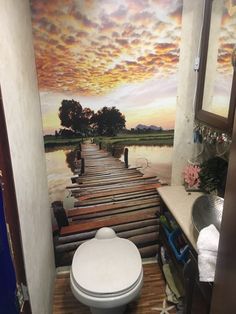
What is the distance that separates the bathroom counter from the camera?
1.35 meters

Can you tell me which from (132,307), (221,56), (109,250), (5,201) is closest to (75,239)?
(109,250)

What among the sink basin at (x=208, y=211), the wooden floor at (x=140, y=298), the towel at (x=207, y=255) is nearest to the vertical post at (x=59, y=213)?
the wooden floor at (x=140, y=298)

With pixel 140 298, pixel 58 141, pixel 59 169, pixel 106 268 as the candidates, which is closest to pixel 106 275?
pixel 106 268

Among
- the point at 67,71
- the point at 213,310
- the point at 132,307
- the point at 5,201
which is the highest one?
the point at 67,71

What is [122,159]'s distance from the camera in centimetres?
190

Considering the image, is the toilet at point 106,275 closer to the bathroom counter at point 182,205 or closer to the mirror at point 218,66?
the bathroom counter at point 182,205

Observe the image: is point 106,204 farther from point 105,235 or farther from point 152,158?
point 152,158

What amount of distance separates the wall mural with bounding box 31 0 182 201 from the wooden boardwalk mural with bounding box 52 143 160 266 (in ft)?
0.73

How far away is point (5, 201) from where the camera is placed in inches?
35.0

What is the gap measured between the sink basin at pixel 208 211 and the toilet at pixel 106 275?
1.49 feet

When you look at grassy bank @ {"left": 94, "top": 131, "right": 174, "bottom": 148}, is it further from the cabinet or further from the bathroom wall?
the cabinet

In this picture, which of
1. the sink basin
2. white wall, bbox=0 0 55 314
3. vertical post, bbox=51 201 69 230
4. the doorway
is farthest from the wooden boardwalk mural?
the doorway

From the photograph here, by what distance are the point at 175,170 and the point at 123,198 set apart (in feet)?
1.55

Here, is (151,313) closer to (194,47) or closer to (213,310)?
(213,310)
